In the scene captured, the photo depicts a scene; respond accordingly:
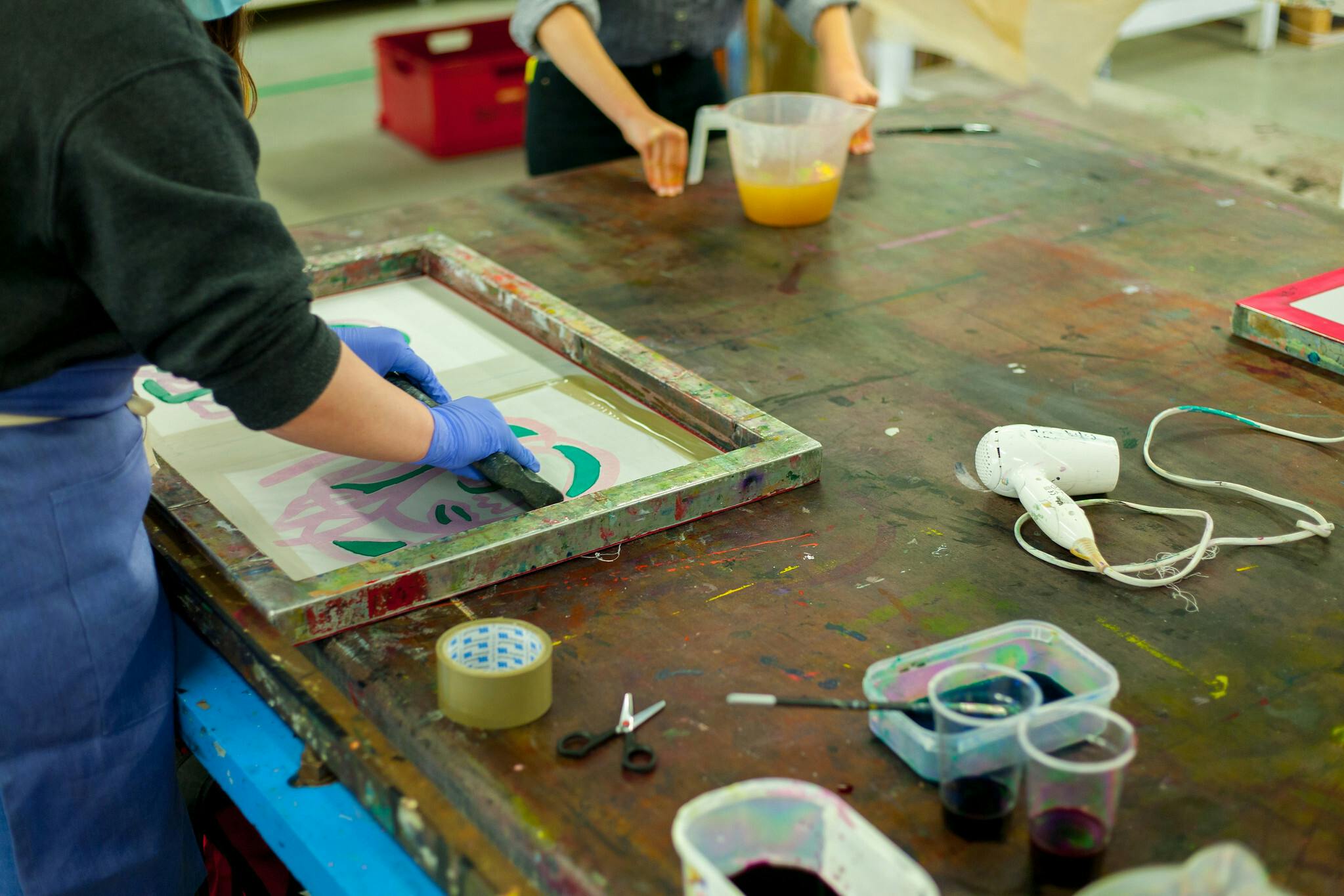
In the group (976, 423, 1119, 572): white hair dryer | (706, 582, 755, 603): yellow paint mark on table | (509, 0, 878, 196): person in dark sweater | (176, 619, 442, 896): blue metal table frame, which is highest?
(509, 0, 878, 196): person in dark sweater

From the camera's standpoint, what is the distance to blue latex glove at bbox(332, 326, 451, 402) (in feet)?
4.75

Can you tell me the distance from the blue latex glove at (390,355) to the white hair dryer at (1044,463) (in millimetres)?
624

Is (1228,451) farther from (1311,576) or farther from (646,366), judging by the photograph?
(646,366)

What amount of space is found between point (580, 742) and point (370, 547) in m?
A: 0.41

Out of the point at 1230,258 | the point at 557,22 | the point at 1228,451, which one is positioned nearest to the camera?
the point at 1228,451

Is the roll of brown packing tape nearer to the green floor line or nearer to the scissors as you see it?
the scissors

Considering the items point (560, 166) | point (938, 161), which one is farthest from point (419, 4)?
point (938, 161)

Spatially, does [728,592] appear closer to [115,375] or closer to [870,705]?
[870,705]

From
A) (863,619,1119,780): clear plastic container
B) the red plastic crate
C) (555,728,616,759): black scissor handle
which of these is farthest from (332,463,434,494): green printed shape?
the red plastic crate

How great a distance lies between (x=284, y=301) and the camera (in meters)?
1.00

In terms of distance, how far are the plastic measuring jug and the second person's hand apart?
3.6 inches

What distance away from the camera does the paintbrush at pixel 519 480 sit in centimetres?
129

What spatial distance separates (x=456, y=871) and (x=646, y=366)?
2.42 feet

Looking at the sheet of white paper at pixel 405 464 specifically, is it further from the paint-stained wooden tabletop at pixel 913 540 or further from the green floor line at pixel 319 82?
the green floor line at pixel 319 82
